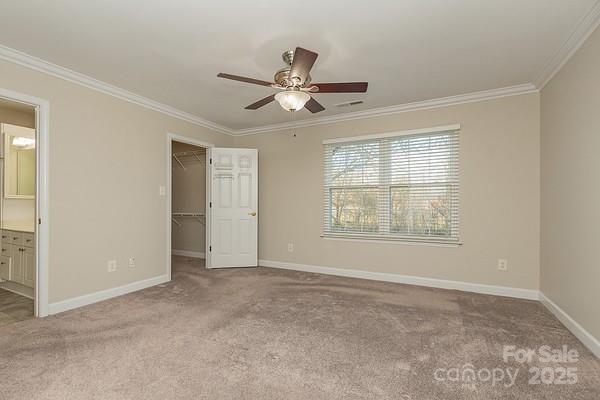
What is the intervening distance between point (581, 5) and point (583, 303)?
222cm

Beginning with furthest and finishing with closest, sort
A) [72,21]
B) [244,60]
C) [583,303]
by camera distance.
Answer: [244,60] → [583,303] → [72,21]

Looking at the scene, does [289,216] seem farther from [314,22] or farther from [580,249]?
[580,249]

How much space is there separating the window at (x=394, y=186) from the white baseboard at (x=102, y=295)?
2.56 m

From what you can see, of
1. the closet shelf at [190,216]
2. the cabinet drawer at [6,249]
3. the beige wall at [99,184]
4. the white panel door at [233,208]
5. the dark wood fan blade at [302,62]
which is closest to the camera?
the dark wood fan blade at [302,62]

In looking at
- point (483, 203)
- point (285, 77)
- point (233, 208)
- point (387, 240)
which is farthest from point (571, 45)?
point (233, 208)

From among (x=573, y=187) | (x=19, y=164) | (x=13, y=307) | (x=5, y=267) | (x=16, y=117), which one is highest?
(x=16, y=117)

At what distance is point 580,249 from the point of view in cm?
239

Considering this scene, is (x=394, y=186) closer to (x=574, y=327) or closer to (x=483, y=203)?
(x=483, y=203)

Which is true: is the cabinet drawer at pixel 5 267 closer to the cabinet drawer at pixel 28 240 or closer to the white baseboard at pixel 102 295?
the cabinet drawer at pixel 28 240

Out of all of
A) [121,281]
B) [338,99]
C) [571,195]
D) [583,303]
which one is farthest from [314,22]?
[121,281]

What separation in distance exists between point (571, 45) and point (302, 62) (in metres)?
2.30

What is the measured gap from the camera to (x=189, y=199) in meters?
6.07

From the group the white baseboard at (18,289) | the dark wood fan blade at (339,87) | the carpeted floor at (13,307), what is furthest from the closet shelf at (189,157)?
the dark wood fan blade at (339,87)

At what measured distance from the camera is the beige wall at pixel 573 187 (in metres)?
2.17
